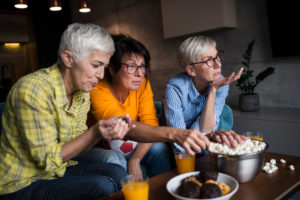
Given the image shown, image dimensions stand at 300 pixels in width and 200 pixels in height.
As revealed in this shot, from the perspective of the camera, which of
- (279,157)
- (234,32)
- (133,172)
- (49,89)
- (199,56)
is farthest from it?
(234,32)

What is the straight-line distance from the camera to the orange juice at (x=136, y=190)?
3.47 ft

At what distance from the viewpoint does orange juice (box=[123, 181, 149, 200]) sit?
3.47 feet

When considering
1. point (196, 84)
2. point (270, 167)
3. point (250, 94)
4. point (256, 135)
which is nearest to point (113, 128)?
point (270, 167)

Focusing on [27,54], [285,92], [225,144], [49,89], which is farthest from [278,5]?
[27,54]

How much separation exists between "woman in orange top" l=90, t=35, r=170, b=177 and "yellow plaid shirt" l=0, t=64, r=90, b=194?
1.46 ft

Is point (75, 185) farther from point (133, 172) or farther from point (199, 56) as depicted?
point (199, 56)

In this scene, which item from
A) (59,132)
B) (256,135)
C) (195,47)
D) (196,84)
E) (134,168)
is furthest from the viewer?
(196,84)

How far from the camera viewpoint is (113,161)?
1.78 metres

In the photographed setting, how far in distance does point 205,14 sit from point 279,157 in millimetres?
2261

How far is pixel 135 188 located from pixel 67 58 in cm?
72

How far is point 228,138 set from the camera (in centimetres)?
134

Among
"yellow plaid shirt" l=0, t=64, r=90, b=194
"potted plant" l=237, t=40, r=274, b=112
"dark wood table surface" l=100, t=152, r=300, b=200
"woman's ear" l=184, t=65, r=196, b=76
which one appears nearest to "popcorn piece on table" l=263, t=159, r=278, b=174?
"dark wood table surface" l=100, t=152, r=300, b=200

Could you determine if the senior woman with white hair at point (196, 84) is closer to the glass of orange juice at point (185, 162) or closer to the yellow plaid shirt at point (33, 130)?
the glass of orange juice at point (185, 162)

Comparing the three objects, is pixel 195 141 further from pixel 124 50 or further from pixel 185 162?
pixel 124 50
